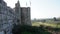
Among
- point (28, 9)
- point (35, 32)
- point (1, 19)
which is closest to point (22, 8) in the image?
point (28, 9)

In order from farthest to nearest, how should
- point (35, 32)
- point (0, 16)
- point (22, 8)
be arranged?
1. point (22, 8)
2. point (35, 32)
3. point (0, 16)

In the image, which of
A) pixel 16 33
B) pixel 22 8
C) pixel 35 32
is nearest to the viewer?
pixel 16 33

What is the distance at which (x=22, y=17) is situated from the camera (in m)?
13.1

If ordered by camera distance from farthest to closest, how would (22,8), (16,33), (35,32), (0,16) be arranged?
(22,8), (35,32), (16,33), (0,16)

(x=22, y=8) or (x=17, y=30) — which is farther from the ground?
(x=22, y=8)

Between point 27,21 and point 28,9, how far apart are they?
3.58 ft

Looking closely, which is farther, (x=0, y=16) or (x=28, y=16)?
(x=28, y=16)

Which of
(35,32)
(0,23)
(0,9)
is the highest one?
(0,9)

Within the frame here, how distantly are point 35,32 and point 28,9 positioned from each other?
4.75 metres

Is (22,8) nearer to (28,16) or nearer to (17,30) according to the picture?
(28,16)

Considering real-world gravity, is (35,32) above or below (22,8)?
below

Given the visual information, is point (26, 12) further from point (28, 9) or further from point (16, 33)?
point (16, 33)

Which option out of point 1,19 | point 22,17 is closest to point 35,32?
point 1,19

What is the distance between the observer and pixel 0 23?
537cm
